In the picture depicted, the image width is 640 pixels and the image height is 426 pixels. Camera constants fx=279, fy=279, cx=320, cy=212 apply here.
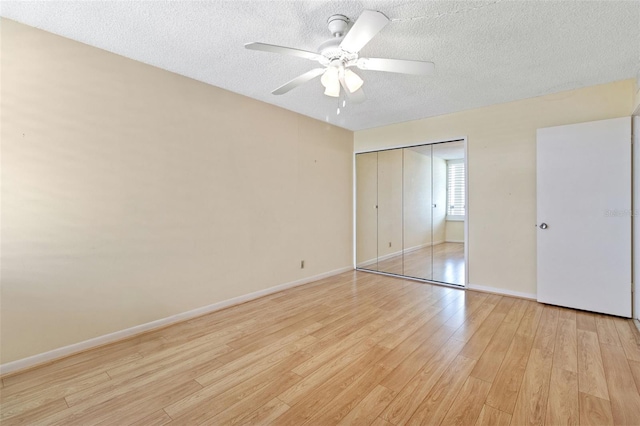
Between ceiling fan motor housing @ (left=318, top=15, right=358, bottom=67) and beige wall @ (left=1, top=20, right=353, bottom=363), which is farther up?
ceiling fan motor housing @ (left=318, top=15, right=358, bottom=67)

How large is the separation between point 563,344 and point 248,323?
2858mm

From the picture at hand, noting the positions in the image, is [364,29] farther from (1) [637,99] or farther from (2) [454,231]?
(2) [454,231]

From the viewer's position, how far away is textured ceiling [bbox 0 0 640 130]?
6.16ft

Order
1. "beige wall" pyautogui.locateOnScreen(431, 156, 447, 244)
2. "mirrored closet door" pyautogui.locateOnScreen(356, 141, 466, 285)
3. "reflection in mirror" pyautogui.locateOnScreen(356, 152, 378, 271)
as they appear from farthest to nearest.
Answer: "reflection in mirror" pyautogui.locateOnScreen(356, 152, 378, 271) → "beige wall" pyautogui.locateOnScreen(431, 156, 447, 244) → "mirrored closet door" pyautogui.locateOnScreen(356, 141, 466, 285)

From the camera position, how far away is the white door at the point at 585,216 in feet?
9.54

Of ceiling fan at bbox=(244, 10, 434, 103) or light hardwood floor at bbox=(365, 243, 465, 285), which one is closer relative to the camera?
ceiling fan at bbox=(244, 10, 434, 103)

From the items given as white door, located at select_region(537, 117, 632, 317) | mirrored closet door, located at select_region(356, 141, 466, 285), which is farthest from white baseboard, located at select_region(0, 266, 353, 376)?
white door, located at select_region(537, 117, 632, 317)

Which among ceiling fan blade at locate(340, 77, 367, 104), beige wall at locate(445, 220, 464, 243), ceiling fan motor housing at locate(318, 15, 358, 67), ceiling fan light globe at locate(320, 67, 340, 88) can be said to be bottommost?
beige wall at locate(445, 220, 464, 243)

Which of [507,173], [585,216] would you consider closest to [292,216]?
[507,173]

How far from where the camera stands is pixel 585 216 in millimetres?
3084

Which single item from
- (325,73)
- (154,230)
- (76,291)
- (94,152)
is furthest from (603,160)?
(76,291)

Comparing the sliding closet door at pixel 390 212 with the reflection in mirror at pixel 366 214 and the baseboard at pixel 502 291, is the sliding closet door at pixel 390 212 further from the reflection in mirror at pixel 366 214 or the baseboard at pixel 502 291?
the baseboard at pixel 502 291

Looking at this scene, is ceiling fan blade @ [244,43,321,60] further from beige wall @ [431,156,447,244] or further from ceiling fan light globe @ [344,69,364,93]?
beige wall @ [431,156,447,244]

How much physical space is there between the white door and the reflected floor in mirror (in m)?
1.02
